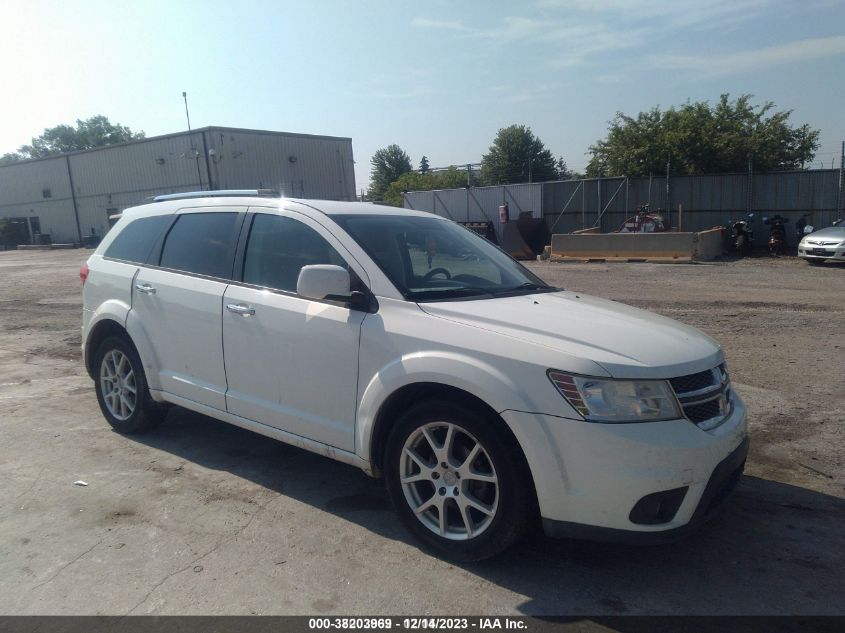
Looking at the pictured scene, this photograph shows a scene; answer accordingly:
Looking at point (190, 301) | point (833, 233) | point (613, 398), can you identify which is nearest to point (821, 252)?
point (833, 233)

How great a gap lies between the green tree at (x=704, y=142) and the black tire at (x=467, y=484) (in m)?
30.7

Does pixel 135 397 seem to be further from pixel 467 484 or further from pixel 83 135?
pixel 83 135

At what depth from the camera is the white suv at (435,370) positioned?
288 cm

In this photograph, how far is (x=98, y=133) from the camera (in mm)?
101562

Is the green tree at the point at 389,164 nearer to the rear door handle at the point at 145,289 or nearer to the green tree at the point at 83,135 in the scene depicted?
the green tree at the point at 83,135

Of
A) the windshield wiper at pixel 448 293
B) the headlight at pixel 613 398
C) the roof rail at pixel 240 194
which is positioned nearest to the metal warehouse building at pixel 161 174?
the roof rail at pixel 240 194

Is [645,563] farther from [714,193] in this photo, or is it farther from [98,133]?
[98,133]

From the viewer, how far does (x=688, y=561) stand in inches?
130

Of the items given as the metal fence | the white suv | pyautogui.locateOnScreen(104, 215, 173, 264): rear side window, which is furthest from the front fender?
the metal fence

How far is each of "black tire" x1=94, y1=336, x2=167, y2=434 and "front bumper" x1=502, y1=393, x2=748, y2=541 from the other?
10.8ft

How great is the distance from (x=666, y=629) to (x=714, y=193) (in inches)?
906

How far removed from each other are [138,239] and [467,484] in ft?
11.8

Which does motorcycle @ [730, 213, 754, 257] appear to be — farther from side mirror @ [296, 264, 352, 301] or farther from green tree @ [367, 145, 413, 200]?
green tree @ [367, 145, 413, 200]

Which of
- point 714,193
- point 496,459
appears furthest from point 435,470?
point 714,193
